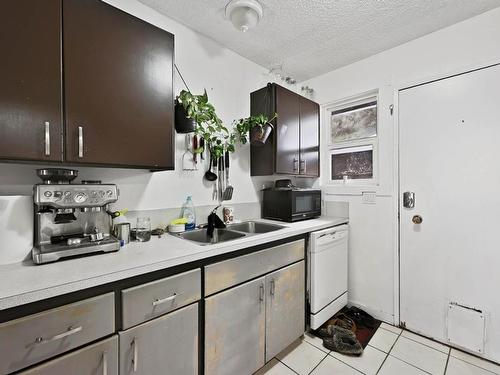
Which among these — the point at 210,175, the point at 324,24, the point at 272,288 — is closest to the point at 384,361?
the point at 272,288

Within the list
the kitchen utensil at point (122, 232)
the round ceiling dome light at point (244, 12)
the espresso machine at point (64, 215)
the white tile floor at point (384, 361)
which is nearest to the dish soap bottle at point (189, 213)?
the kitchen utensil at point (122, 232)

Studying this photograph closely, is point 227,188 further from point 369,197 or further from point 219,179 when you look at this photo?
point 369,197

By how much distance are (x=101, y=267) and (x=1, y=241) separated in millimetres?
460

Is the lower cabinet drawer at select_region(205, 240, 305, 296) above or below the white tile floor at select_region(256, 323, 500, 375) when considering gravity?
above

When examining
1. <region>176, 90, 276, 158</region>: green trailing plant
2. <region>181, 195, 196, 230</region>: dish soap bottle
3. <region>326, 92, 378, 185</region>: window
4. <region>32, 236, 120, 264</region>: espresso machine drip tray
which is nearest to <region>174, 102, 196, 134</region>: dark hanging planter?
<region>176, 90, 276, 158</region>: green trailing plant

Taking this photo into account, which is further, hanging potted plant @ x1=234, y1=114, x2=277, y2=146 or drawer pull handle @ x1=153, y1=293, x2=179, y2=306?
hanging potted plant @ x1=234, y1=114, x2=277, y2=146

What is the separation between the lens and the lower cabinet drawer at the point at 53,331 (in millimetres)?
707

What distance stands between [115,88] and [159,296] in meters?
1.03

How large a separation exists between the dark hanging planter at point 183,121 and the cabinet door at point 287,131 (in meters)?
0.81

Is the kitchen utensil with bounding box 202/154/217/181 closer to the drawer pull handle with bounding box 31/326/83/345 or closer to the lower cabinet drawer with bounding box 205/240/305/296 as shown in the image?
the lower cabinet drawer with bounding box 205/240/305/296

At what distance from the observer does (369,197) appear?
224 centimetres

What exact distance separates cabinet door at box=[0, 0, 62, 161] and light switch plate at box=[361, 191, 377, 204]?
2.36 meters

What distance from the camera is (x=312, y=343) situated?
1843 mm

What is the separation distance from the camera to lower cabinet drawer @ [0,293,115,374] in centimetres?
71
